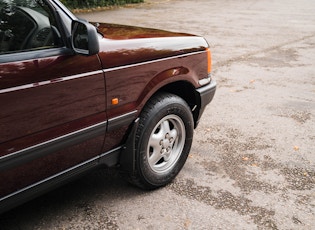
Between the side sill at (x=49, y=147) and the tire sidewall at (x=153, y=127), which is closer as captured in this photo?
the side sill at (x=49, y=147)

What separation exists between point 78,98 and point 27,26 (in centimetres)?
55

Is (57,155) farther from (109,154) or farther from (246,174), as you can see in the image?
(246,174)

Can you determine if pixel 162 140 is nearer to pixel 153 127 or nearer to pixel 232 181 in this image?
pixel 153 127

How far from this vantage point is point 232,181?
3.34 m

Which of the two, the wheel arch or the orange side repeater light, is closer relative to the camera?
the orange side repeater light

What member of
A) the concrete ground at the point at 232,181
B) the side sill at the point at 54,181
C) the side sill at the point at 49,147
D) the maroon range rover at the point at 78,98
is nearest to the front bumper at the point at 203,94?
the maroon range rover at the point at 78,98

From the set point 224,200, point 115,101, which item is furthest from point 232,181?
point 115,101

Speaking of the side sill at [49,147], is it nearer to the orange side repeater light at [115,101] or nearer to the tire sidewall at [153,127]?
the orange side repeater light at [115,101]

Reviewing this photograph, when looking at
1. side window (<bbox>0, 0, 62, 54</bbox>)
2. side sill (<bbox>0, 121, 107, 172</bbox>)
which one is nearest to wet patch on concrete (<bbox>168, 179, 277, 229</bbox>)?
side sill (<bbox>0, 121, 107, 172</bbox>)

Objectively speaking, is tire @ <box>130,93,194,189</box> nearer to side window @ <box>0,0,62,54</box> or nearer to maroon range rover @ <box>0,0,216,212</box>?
maroon range rover @ <box>0,0,216,212</box>

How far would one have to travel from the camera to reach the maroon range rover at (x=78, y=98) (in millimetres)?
2055

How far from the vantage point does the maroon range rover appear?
205cm

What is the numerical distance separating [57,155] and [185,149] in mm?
1363

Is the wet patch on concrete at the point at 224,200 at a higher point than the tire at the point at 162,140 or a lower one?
lower
